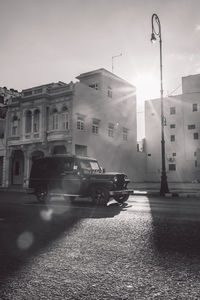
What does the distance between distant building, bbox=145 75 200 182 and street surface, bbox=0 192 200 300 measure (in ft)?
129

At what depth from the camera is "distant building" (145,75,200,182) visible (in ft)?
150

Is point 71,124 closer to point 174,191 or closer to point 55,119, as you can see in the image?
point 55,119

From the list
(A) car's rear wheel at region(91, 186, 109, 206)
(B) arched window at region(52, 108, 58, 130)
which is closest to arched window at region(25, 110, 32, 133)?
(B) arched window at region(52, 108, 58, 130)

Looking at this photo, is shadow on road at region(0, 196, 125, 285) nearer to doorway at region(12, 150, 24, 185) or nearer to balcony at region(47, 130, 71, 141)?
balcony at region(47, 130, 71, 141)

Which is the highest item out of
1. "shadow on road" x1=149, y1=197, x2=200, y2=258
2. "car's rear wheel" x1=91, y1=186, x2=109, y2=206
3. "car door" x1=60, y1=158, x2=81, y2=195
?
"car door" x1=60, y1=158, x2=81, y2=195

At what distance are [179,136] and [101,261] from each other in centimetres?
4622

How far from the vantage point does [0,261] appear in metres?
4.18

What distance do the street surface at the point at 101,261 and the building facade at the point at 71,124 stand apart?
21581 mm

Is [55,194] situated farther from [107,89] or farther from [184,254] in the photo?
[107,89]

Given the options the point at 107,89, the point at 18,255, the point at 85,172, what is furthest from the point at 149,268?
the point at 107,89

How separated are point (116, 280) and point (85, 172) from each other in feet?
32.3

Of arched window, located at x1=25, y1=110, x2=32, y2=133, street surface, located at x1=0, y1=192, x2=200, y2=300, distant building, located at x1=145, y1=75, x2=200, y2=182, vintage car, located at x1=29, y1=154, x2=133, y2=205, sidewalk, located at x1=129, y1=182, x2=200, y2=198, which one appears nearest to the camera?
street surface, located at x1=0, y1=192, x2=200, y2=300

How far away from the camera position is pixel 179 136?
48.1 m

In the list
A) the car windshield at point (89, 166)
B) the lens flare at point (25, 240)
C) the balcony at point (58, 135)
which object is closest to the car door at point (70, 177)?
the car windshield at point (89, 166)
